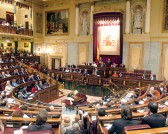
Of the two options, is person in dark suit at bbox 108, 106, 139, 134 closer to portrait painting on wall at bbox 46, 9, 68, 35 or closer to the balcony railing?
the balcony railing

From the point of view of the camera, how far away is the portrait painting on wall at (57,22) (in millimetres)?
18438

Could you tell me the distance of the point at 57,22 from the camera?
62.0 feet

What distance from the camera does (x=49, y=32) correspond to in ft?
64.0

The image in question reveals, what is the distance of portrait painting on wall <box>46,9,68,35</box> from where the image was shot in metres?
18.4

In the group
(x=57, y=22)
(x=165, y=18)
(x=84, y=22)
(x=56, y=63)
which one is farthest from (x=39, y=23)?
(x=165, y=18)

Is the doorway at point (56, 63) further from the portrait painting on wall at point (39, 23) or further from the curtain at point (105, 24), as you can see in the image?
the curtain at point (105, 24)

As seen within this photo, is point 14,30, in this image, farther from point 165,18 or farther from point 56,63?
point 165,18

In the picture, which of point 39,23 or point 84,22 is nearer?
point 84,22

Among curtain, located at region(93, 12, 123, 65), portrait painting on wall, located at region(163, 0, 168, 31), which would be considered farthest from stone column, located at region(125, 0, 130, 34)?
portrait painting on wall, located at region(163, 0, 168, 31)

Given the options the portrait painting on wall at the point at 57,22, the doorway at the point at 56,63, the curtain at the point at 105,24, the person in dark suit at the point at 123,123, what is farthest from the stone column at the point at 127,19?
the person in dark suit at the point at 123,123

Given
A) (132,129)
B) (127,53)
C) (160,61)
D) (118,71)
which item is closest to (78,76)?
(118,71)

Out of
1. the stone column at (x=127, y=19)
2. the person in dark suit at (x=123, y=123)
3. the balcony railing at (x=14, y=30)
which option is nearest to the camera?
the person in dark suit at (x=123, y=123)

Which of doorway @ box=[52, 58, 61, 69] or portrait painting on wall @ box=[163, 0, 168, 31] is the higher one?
portrait painting on wall @ box=[163, 0, 168, 31]

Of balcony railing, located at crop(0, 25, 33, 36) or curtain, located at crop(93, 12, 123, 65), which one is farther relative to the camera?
curtain, located at crop(93, 12, 123, 65)
